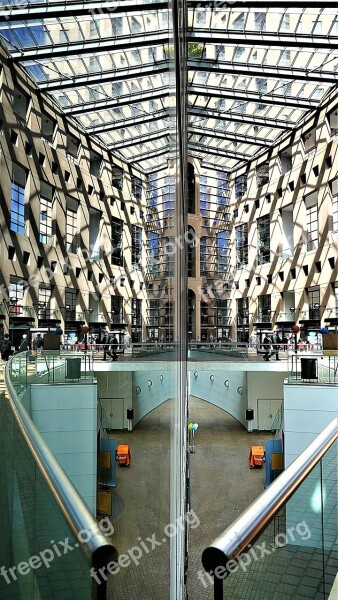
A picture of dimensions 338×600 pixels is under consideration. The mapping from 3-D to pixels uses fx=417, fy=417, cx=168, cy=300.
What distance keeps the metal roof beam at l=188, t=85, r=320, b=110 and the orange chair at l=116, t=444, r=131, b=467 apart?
25001 mm

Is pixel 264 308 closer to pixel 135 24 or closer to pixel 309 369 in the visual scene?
pixel 309 369

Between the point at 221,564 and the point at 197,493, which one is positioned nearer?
the point at 221,564

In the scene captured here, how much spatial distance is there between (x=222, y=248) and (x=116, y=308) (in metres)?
35.2

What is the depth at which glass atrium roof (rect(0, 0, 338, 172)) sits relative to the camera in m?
0.92

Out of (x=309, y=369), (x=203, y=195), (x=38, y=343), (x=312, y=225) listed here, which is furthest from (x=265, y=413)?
(x=203, y=195)

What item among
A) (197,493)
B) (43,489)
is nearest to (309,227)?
(197,493)

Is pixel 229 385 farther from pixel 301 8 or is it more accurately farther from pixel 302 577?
pixel 302 577

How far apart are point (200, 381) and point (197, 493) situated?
38.2 feet

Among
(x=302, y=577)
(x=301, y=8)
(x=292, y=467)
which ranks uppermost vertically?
(x=301, y=8)

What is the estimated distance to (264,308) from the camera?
31.2 metres

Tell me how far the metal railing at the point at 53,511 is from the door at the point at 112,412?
29.0 inches

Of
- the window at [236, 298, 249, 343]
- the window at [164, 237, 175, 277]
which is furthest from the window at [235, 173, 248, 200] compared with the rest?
the window at [164, 237, 175, 277]

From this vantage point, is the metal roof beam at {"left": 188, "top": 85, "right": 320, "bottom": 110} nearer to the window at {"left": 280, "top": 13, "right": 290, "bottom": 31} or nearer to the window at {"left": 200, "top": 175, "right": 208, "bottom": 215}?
the window at {"left": 280, "top": 13, "right": 290, "bottom": 31}

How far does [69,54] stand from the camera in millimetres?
964
